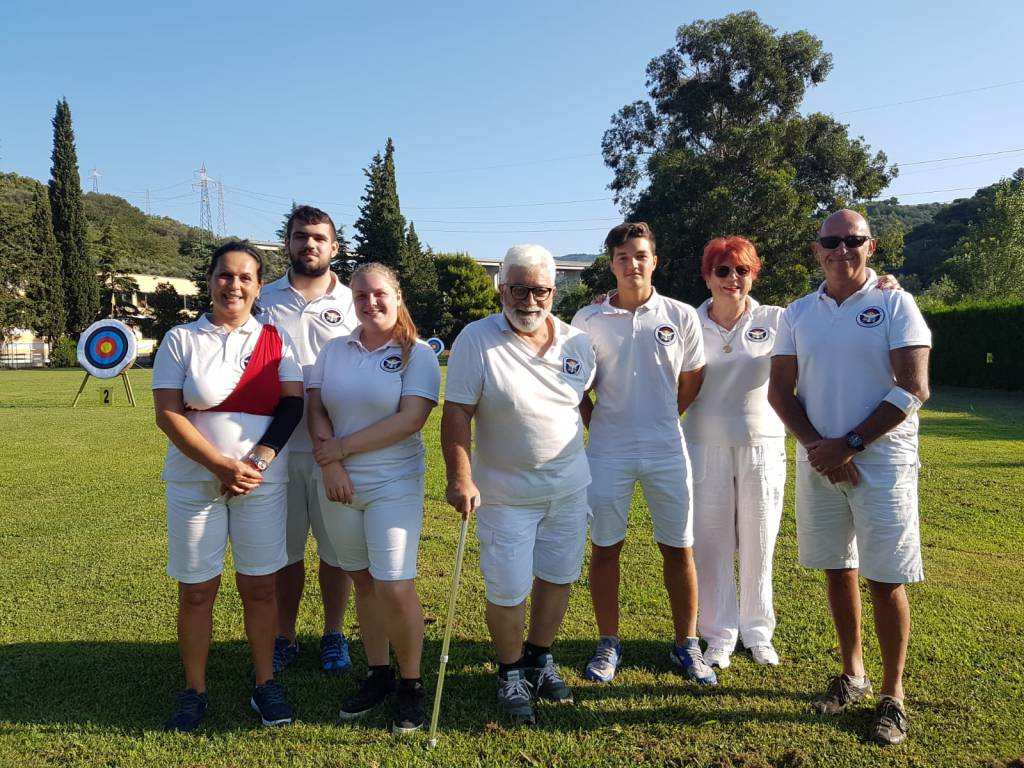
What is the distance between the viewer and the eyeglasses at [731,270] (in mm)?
4094

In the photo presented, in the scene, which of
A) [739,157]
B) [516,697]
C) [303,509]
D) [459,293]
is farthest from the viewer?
[459,293]

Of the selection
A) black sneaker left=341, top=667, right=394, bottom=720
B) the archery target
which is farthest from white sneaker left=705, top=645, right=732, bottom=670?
the archery target

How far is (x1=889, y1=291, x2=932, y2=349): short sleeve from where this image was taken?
3.31 m

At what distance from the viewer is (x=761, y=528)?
4105 millimetres

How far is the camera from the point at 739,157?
3359cm

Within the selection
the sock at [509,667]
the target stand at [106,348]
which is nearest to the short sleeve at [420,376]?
the sock at [509,667]

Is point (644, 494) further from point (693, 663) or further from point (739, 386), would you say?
point (693, 663)

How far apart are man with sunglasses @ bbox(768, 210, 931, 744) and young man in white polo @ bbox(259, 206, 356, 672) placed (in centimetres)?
238

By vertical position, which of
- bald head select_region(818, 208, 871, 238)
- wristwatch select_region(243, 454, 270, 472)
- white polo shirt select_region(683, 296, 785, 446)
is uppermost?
bald head select_region(818, 208, 871, 238)

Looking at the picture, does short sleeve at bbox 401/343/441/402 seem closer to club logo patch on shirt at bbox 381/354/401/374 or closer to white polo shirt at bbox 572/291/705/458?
club logo patch on shirt at bbox 381/354/401/374

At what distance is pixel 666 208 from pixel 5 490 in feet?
96.3

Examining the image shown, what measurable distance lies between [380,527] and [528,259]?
139cm

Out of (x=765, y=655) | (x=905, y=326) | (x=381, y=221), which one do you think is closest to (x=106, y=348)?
(x=765, y=655)

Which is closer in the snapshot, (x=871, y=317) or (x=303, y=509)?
(x=871, y=317)
